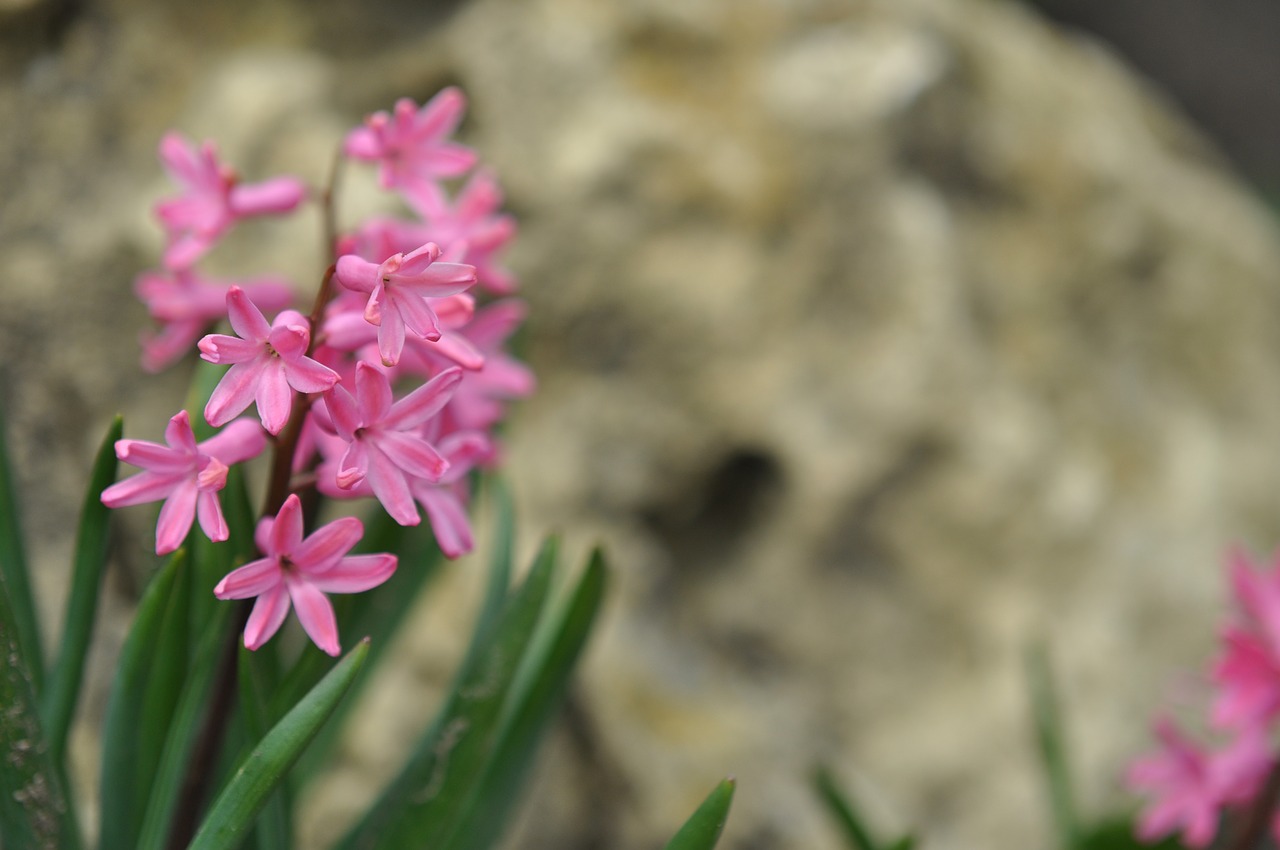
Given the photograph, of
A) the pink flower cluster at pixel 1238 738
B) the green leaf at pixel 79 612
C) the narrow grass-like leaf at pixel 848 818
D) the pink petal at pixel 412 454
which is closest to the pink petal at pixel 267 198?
the green leaf at pixel 79 612

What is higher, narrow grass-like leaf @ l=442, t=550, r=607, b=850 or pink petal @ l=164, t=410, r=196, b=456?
pink petal @ l=164, t=410, r=196, b=456

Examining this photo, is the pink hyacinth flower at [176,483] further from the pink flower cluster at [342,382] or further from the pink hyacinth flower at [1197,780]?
the pink hyacinth flower at [1197,780]

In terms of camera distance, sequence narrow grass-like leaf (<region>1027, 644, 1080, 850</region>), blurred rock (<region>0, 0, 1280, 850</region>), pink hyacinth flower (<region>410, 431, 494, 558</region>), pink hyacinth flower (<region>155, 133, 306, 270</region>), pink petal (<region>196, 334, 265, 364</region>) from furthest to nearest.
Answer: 1. blurred rock (<region>0, 0, 1280, 850</region>)
2. narrow grass-like leaf (<region>1027, 644, 1080, 850</region>)
3. pink hyacinth flower (<region>155, 133, 306, 270</region>)
4. pink hyacinth flower (<region>410, 431, 494, 558</region>)
5. pink petal (<region>196, 334, 265, 364</region>)

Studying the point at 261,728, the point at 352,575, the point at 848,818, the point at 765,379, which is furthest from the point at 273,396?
the point at 765,379

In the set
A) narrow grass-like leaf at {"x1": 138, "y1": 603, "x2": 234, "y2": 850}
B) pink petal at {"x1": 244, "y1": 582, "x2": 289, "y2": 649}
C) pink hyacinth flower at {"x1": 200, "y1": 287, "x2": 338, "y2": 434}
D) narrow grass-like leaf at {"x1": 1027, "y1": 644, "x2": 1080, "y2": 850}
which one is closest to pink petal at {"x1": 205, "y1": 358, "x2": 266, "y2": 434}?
pink hyacinth flower at {"x1": 200, "y1": 287, "x2": 338, "y2": 434}

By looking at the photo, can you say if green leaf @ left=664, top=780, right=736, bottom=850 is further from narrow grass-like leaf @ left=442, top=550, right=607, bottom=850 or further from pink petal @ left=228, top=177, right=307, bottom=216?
pink petal @ left=228, top=177, right=307, bottom=216

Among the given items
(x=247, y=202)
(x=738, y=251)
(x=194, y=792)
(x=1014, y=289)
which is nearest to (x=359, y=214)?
(x=738, y=251)

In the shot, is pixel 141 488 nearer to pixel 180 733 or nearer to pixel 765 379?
pixel 180 733
